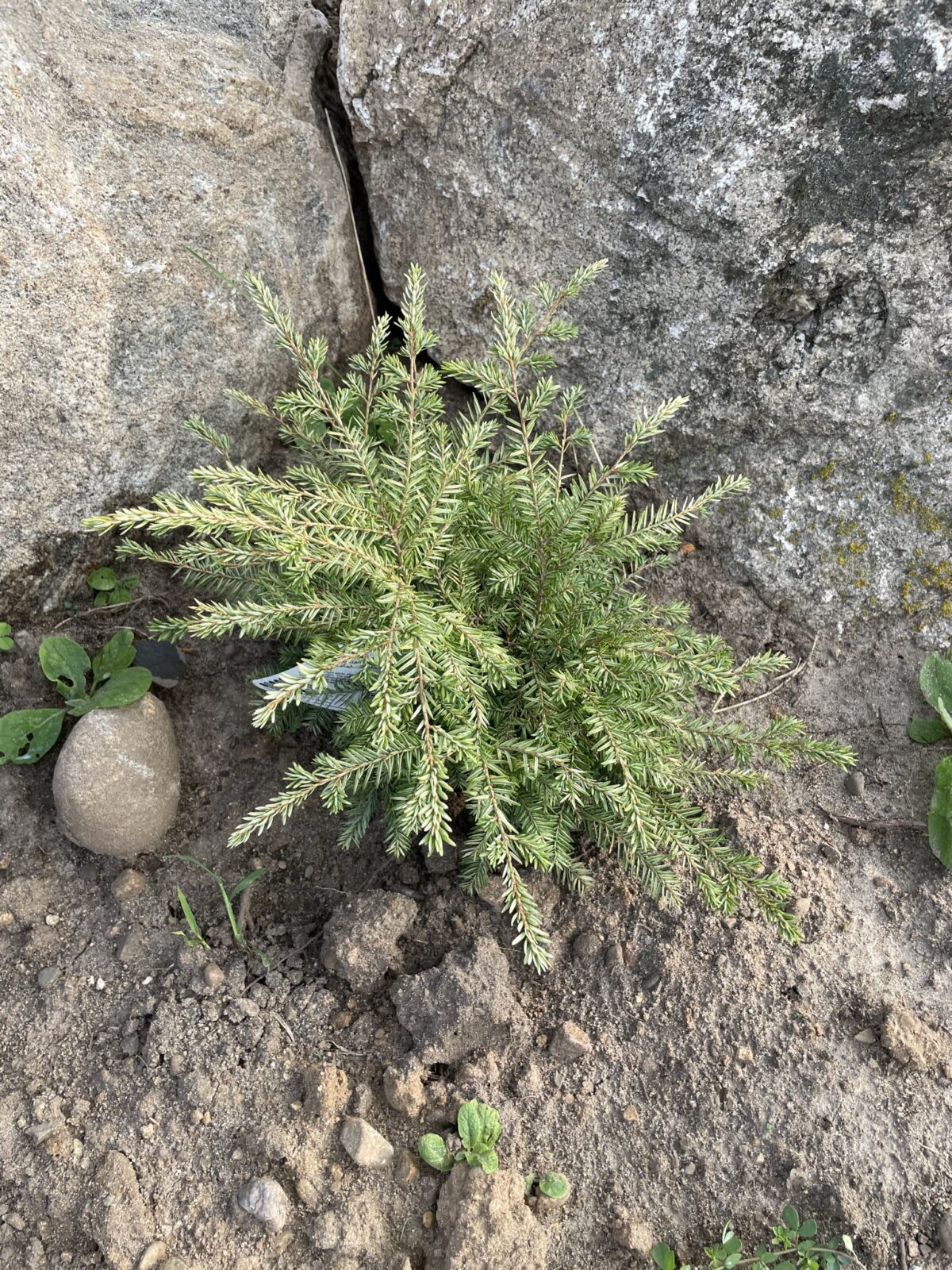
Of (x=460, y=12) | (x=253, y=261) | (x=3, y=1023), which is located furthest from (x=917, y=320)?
(x=3, y=1023)

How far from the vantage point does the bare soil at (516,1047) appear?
2.04 meters

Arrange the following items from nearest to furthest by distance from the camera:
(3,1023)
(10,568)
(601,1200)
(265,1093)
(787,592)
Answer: (601,1200) < (265,1093) < (3,1023) < (10,568) < (787,592)

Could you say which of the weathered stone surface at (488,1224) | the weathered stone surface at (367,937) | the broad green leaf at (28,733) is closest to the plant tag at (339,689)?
the weathered stone surface at (367,937)

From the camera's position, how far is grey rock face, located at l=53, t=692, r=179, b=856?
250 centimetres

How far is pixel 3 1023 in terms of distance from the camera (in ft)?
7.73

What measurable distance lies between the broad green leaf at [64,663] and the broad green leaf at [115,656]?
45 millimetres

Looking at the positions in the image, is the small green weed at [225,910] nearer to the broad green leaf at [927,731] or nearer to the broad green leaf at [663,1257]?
the broad green leaf at [663,1257]

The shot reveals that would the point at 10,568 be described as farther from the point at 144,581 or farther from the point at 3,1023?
the point at 3,1023

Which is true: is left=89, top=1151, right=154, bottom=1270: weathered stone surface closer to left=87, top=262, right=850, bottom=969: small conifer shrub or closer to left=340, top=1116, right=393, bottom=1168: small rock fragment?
left=340, top=1116, right=393, bottom=1168: small rock fragment

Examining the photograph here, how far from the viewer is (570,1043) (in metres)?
2.22

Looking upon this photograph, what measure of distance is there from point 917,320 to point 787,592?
868mm

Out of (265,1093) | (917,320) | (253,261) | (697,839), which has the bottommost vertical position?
(265,1093)

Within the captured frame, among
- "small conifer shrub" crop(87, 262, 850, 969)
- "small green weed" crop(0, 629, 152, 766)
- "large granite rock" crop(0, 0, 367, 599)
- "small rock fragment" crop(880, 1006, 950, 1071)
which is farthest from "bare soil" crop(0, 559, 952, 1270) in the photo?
"large granite rock" crop(0, 0, 367, 599)

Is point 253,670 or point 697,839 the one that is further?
point 253,670
